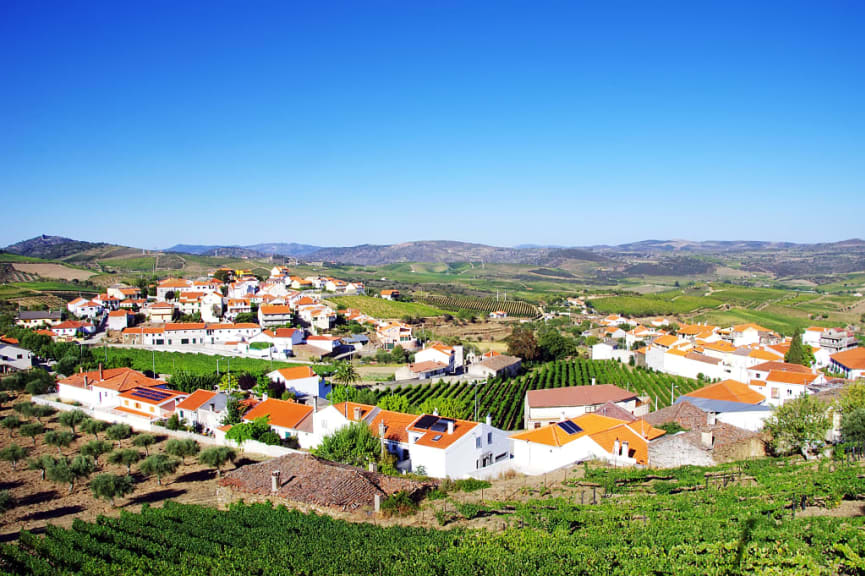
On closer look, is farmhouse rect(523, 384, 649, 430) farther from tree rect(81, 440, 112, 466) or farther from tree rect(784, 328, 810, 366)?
tree rect(81, 440, 112, 466)

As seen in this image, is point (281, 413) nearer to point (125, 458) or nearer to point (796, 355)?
point (125, 458)

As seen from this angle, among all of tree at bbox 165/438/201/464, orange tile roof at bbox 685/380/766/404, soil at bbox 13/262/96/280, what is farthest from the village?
soil at bbox 13/262/96/280

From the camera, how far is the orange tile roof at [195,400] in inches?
1414

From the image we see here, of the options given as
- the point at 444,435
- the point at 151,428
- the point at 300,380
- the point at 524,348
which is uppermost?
the point at 444,435

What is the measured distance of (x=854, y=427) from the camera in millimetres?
24484

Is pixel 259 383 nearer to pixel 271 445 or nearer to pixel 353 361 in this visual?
pixel 271 445

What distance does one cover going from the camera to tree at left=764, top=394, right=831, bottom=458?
79.3 ft

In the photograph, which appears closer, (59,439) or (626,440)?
(626,440)

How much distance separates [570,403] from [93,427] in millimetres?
29883

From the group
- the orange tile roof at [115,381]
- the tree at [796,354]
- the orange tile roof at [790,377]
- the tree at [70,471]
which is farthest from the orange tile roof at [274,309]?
the tree at [796,354]

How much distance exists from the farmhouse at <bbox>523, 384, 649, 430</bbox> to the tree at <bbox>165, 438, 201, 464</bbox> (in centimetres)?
2026

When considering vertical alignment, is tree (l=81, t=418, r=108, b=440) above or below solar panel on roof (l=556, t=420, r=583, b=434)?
below

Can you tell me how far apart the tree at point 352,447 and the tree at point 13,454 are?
1574cm

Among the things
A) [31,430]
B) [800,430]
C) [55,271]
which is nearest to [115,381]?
[31,430]
